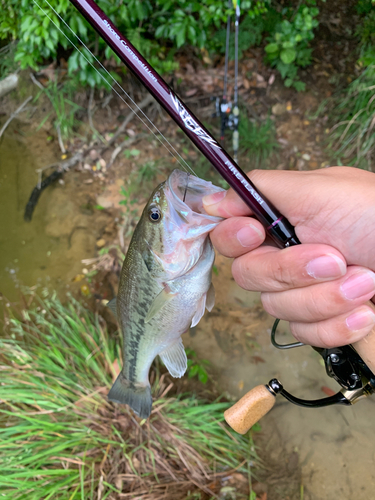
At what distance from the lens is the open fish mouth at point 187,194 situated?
54.5 inches

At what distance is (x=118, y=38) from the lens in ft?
4.05

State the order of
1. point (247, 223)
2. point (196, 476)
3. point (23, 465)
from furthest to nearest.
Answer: point (196, 476) → point (23, 465) → point (247, 223)

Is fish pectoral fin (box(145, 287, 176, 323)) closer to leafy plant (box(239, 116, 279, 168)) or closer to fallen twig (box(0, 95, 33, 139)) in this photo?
leafy plant (box(239, 116, 279, 168))

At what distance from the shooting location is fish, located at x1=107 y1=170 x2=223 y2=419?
56.2 inches

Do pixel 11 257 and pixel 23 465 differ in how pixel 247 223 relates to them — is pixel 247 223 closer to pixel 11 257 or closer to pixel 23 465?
pixel 23 465

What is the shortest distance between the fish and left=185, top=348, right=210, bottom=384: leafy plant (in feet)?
4.03

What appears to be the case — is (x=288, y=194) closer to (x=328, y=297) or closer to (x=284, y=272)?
(x=284, y=272)

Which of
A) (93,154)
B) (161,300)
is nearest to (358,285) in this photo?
(161,300)

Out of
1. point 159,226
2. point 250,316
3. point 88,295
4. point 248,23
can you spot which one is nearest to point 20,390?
point 88,295

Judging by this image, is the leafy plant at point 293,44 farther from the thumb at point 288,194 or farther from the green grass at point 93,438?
the green grass at point 93,438

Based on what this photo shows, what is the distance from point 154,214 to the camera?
57.7 inches

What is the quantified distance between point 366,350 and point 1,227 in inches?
175

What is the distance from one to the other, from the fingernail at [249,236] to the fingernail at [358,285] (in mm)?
433

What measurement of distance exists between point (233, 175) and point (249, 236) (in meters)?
0.31
